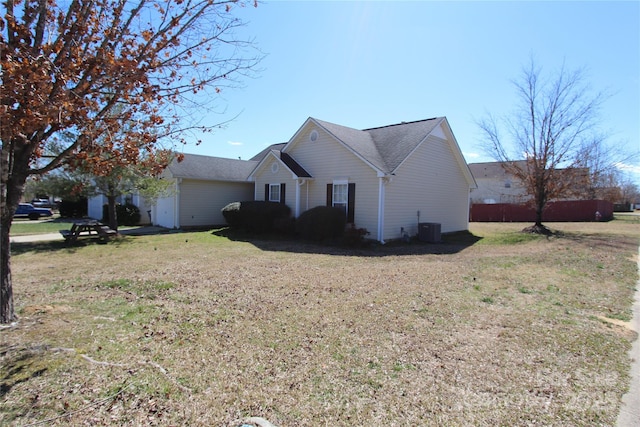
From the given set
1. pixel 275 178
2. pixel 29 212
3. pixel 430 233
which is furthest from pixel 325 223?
pixel 29 212

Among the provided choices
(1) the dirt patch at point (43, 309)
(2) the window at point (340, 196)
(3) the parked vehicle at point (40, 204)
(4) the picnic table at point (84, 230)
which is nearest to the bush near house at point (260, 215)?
(2) the window at point (340, 196)

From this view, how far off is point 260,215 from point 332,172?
3.96 metres

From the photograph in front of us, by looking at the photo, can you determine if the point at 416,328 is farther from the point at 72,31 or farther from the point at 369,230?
the point at 369,230

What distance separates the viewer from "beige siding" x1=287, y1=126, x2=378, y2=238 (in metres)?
15.2

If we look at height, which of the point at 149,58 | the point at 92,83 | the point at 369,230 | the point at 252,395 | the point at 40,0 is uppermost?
the point at 40,0

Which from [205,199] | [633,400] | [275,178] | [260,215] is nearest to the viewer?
[633,400]

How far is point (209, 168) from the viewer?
21.8 meters

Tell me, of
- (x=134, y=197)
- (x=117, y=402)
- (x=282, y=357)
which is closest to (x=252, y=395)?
(x=282, y=357)

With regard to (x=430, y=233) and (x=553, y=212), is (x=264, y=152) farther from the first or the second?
(x=553, y=212)

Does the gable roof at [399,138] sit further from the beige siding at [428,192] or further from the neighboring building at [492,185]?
the neighboring building at [492,185]

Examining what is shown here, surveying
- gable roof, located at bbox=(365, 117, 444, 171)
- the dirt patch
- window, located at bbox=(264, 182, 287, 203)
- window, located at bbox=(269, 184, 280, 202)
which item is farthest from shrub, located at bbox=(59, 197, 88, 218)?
the dirt patch

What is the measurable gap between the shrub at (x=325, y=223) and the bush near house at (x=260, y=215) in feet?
6.55

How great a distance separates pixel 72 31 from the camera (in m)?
3.87

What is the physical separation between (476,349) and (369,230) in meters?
10.9
